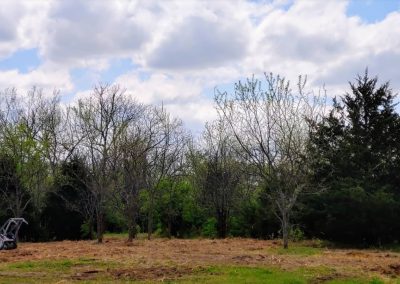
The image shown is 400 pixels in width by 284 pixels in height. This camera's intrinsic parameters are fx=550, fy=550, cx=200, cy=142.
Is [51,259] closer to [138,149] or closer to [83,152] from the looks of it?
[138,149]

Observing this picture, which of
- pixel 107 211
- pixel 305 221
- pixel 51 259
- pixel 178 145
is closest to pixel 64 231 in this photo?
pixel 107 211

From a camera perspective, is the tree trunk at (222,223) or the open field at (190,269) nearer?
the open field at (190,269)

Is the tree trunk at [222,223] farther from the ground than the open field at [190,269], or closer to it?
farther from the ground

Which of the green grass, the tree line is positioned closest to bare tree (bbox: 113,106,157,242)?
the tree line

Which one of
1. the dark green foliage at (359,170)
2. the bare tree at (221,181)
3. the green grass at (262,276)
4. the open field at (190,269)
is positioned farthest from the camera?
the bare tree at (221,181)

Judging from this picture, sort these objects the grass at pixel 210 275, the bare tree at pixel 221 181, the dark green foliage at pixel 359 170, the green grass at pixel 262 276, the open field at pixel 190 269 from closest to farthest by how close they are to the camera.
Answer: the green grass at pixel 262 276 < the grass at pixel 210 275 < the open field at pixel 190 269 < the dark green foliage at pixel 359 170 < the bare tree at pixel 221 181

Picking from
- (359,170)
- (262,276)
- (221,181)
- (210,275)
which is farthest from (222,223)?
(262,276)

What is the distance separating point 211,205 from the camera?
126 feet

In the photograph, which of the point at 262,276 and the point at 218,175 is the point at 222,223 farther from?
the point at 262,276

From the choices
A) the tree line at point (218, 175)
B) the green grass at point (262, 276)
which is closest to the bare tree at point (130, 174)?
the tree line at point (218, 175)

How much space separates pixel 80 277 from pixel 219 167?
2538 centimetres

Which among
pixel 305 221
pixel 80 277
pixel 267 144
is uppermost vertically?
pixel 267 144

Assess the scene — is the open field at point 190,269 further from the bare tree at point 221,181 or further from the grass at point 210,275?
the bare tree at point 221,181

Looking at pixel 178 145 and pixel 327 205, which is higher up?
pixel 178 145
